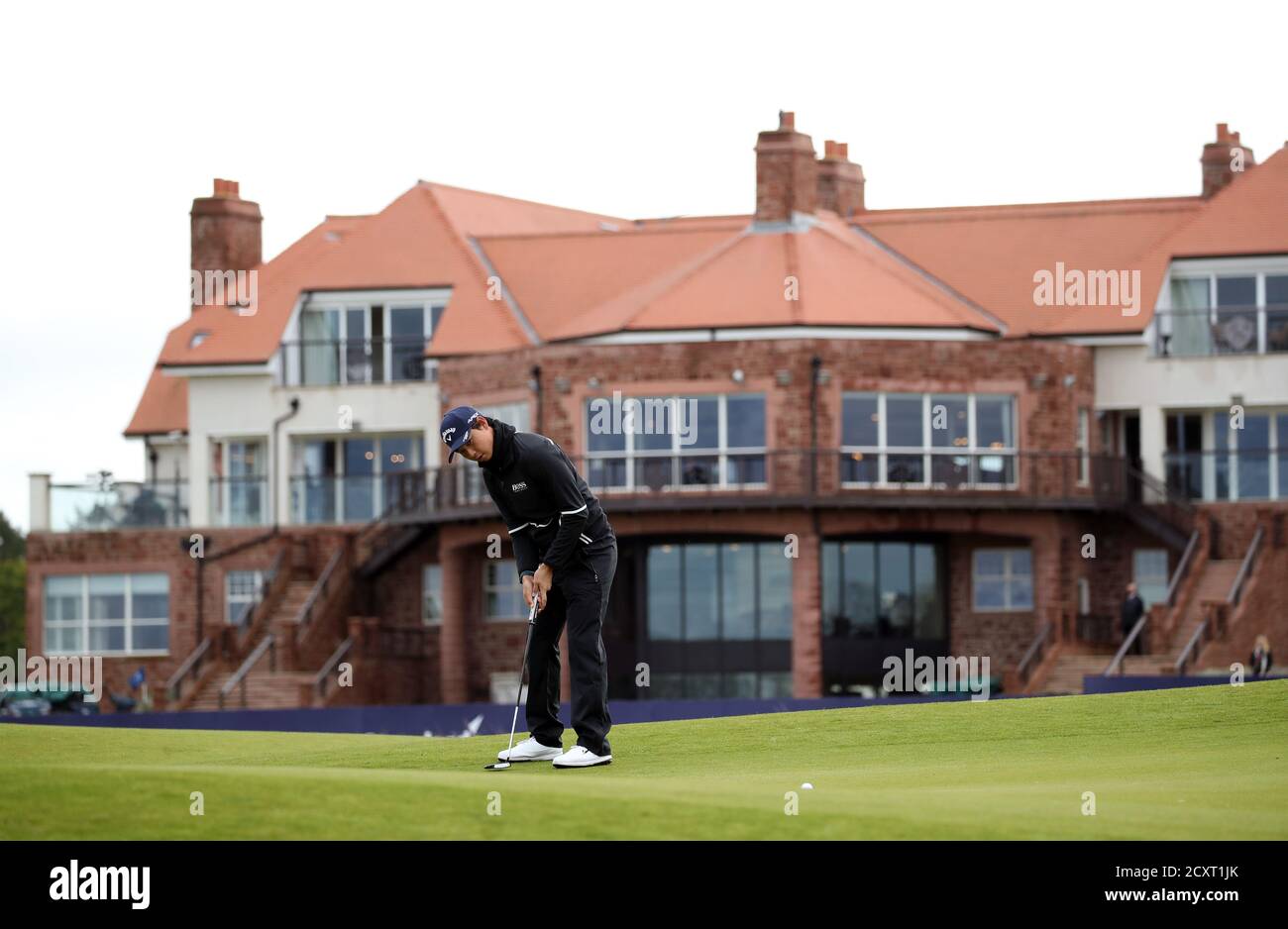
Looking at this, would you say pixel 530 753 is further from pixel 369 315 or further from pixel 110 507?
pixel 110 507

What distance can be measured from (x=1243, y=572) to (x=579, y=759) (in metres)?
33.1

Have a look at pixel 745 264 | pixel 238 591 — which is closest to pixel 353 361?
pixel 238 591

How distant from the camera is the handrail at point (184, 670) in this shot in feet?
162

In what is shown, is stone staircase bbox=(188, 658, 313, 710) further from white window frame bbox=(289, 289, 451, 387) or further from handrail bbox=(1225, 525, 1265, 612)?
handrail bbox=(1225, 525, 1265, 612)

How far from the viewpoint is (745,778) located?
13594mm

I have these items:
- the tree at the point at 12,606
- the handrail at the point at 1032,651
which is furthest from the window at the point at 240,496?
the tree at the point at 12,606

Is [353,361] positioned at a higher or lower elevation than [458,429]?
higher

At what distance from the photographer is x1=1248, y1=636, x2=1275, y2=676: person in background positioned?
4131 centimetres

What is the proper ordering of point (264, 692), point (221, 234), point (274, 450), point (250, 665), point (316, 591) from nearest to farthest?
1. point (264, 692)
2. point (250, 665)
3. point (316, 591)
4. point (274, 450)
5. point (221, 234)

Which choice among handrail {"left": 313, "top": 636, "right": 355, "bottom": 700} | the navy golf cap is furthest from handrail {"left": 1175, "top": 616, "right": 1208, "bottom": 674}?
the navy golf cap

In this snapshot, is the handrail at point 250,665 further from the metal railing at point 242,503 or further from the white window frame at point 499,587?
the metal railing at point 242,503

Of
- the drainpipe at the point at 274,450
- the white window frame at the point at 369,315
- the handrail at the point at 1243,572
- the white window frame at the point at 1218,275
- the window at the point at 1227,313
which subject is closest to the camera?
the handrail at the point at 1243,572

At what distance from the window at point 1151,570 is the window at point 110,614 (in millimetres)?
21404

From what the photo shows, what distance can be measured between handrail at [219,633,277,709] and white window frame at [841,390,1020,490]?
12068 mm
